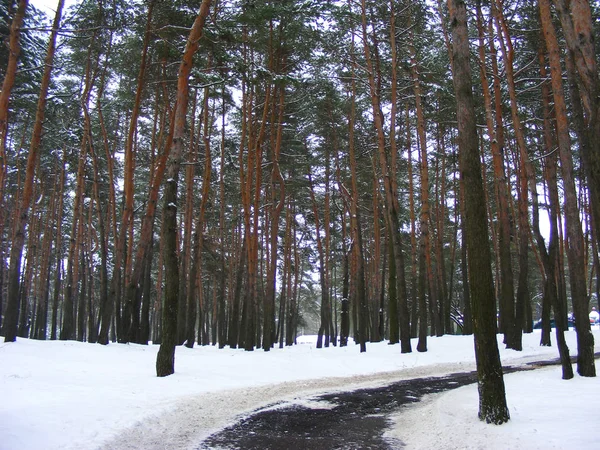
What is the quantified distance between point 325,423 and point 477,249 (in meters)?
3.40

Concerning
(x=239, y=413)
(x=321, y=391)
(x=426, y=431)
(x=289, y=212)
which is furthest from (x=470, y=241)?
(x=289, y=212)

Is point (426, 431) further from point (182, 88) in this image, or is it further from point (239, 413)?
point (182, 88)

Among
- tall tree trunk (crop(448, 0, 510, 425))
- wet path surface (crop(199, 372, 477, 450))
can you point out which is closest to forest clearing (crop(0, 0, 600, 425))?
tall tree trunk (crop(448, 0, 510, 425))

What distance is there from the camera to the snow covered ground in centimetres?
516

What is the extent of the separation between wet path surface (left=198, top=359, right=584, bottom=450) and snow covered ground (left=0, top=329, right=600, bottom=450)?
0.31 m

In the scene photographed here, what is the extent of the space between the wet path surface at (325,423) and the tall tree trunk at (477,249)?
137 centimetres

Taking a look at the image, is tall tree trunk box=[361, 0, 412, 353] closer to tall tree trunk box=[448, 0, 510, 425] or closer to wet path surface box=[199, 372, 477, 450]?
wet path surface box=[199, 372, 477, 450]

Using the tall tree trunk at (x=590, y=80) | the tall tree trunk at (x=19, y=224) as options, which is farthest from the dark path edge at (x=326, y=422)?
the tall tree trunk at (x=19, y=224)

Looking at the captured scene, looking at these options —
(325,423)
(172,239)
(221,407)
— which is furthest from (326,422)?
(172,239)

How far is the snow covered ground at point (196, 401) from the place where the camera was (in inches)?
203

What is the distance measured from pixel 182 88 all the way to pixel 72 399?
24.2 ft

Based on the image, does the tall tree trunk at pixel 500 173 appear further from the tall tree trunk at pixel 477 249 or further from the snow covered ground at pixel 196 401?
the tall tree trunk at pixel 477 249

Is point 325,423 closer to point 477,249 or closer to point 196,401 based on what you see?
point 196,401

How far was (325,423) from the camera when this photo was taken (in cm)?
684
